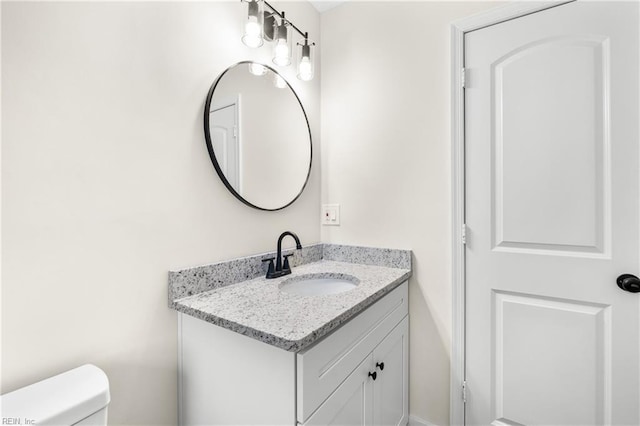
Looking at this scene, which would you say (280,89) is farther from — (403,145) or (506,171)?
(506,171)

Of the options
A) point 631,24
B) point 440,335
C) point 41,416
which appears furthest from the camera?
point 440,335

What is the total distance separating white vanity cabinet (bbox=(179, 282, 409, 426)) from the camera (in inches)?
30.6

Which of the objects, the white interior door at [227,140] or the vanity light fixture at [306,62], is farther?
the vanity light fixture at [306,62]

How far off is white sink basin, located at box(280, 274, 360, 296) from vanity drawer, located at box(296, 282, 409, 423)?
0.76ft

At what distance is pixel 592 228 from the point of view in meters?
1.13

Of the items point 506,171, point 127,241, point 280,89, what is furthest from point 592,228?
point 127,241

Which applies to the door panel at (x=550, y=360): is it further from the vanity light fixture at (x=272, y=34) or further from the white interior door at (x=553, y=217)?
the vanity light fixture at (x=272, y=34)

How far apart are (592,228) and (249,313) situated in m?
1.35

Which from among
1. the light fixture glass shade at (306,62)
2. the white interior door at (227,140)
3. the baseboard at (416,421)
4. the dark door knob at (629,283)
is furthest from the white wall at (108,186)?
the dark door knob at (629,283)

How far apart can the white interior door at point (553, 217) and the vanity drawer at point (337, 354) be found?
0.52 metres

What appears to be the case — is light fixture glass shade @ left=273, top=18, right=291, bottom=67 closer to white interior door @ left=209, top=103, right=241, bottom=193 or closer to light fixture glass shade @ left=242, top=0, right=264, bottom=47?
light fixture glass shade @ left=242, top=0, right=264, bottom=47

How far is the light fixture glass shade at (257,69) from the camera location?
135cm

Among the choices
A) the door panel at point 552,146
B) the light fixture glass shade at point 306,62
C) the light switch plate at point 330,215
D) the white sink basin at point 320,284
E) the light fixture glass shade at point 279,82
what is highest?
the light fixture glass shade at point 306,62

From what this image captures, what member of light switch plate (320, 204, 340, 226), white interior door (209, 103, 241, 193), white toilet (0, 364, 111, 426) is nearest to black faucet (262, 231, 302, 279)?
white interior door (209, 103, 241, 193)
